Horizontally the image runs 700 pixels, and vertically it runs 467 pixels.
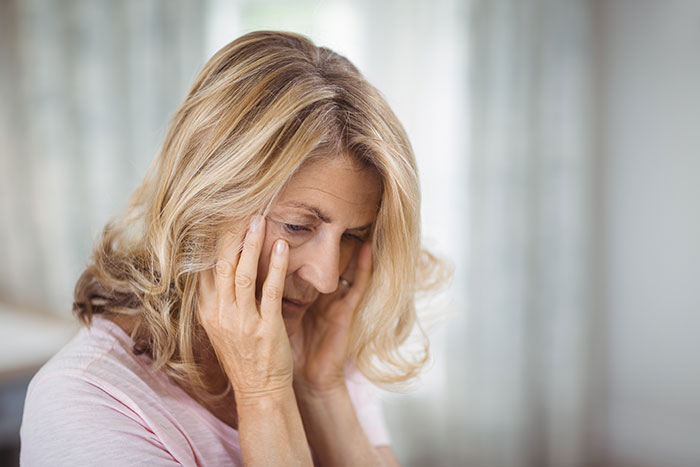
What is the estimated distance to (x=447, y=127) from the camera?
2.54 metres

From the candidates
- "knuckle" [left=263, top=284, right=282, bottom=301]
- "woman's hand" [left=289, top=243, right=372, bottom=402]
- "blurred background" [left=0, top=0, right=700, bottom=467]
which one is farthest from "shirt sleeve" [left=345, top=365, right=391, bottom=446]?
"blurred background" [left=0, top=0, right=700, bottom=467]

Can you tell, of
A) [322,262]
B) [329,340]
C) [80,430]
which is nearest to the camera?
[80,430]

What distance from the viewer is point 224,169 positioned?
2.96 ft

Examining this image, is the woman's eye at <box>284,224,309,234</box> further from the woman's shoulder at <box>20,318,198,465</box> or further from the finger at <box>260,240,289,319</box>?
the woman's shoulder at <box>20,318,198,465</box>

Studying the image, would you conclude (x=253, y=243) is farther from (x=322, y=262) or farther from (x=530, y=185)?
(x=530, y=185)

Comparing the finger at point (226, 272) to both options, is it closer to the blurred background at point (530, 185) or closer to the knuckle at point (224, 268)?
the knuckle at point (224, 268)

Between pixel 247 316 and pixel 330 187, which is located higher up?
pixel 330 187

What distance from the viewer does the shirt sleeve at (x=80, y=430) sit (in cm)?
79

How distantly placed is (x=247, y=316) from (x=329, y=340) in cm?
33

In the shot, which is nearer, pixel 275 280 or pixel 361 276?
pixel 275 280

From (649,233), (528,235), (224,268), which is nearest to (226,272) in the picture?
(224,268)

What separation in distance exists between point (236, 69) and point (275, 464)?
0.68 metres

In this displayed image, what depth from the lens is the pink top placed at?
795 mm

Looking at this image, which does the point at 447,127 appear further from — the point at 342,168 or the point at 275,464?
the point at 275,464
